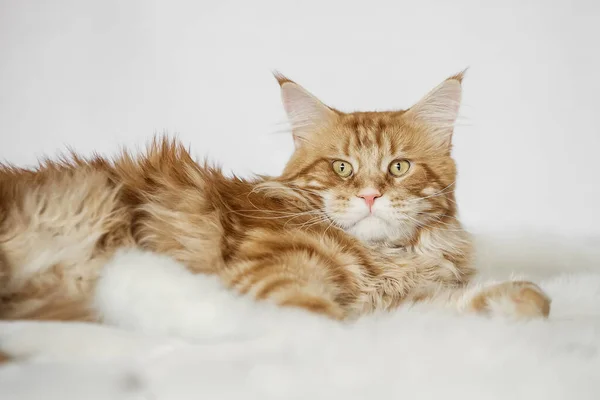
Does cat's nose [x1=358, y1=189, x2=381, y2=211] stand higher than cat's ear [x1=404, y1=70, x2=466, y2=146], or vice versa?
cat's ear [x1=404, y1=70, x2=466, y2=146]

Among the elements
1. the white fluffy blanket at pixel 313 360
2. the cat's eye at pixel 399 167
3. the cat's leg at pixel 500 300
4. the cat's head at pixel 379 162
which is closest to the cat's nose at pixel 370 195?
the cat's head at pixel 379 162

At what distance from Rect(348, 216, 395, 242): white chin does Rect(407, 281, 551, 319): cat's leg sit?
0.20m

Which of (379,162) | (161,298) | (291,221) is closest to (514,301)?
(379,162)

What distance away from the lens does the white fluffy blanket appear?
1.12 m

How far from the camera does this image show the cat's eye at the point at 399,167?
1891 mm

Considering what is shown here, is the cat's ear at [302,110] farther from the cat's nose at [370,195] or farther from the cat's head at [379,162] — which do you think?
the cat's nose at [370,195]

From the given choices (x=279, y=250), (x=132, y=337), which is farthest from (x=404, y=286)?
(x=132, y=337)

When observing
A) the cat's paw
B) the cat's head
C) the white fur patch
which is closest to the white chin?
the cat's head

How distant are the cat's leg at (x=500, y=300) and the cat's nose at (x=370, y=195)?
31cm

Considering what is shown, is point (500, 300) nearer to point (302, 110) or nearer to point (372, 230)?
point (372, 230)

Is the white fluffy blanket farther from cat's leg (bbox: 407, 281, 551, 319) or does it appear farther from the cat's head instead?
the cat's head

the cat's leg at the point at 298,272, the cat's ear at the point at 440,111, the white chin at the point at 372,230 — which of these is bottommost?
the cat's leg at the point at 298,272

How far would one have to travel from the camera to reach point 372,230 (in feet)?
6.03

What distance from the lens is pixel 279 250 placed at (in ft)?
5.78
